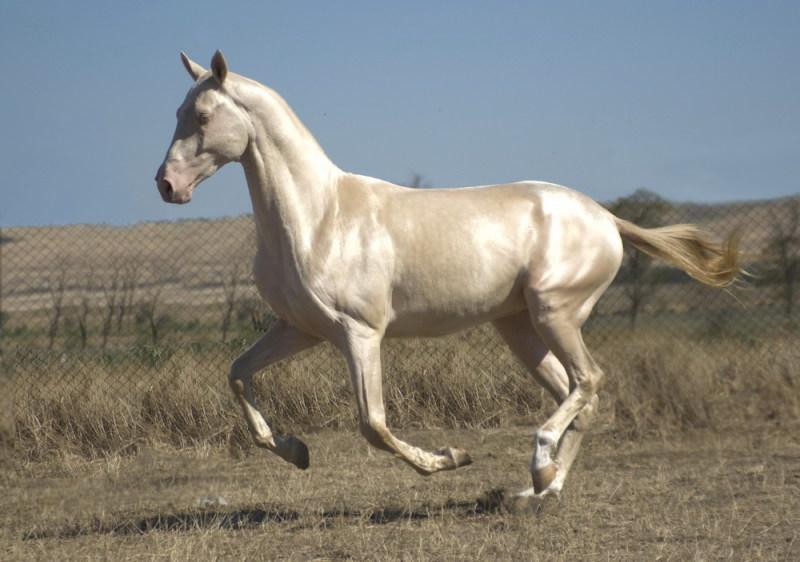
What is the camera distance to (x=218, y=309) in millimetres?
12102

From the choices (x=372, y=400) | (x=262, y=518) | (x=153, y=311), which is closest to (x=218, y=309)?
(x=153, y=311)

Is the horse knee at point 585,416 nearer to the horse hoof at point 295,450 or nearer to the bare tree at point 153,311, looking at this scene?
the horse hoof at point 295,450

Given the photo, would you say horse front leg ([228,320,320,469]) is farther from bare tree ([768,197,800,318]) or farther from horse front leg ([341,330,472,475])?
bare tree ([768,197,800,318])

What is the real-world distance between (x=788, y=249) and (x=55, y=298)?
8.19 m

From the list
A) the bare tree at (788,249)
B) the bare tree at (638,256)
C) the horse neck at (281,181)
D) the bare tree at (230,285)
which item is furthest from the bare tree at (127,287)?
the bare tree at (788,249)

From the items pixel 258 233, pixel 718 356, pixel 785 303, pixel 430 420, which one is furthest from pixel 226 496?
pixel 785 303

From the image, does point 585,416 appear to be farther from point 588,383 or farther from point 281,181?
point 281,181

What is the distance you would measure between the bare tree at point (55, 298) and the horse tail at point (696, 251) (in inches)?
294

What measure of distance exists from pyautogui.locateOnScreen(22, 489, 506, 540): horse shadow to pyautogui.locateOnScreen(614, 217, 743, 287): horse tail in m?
1.78

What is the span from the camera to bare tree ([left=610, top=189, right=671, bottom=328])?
11.5 meters

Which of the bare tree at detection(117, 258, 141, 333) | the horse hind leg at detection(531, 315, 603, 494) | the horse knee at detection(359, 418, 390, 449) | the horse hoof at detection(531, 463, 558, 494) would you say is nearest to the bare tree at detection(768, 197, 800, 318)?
the horse hind leg at detection(531, 315, 603, 494)

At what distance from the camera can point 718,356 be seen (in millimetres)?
10516

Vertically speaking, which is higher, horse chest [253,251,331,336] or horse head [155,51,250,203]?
horse head [155,51,250,203]

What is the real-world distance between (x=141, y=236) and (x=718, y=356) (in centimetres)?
563
